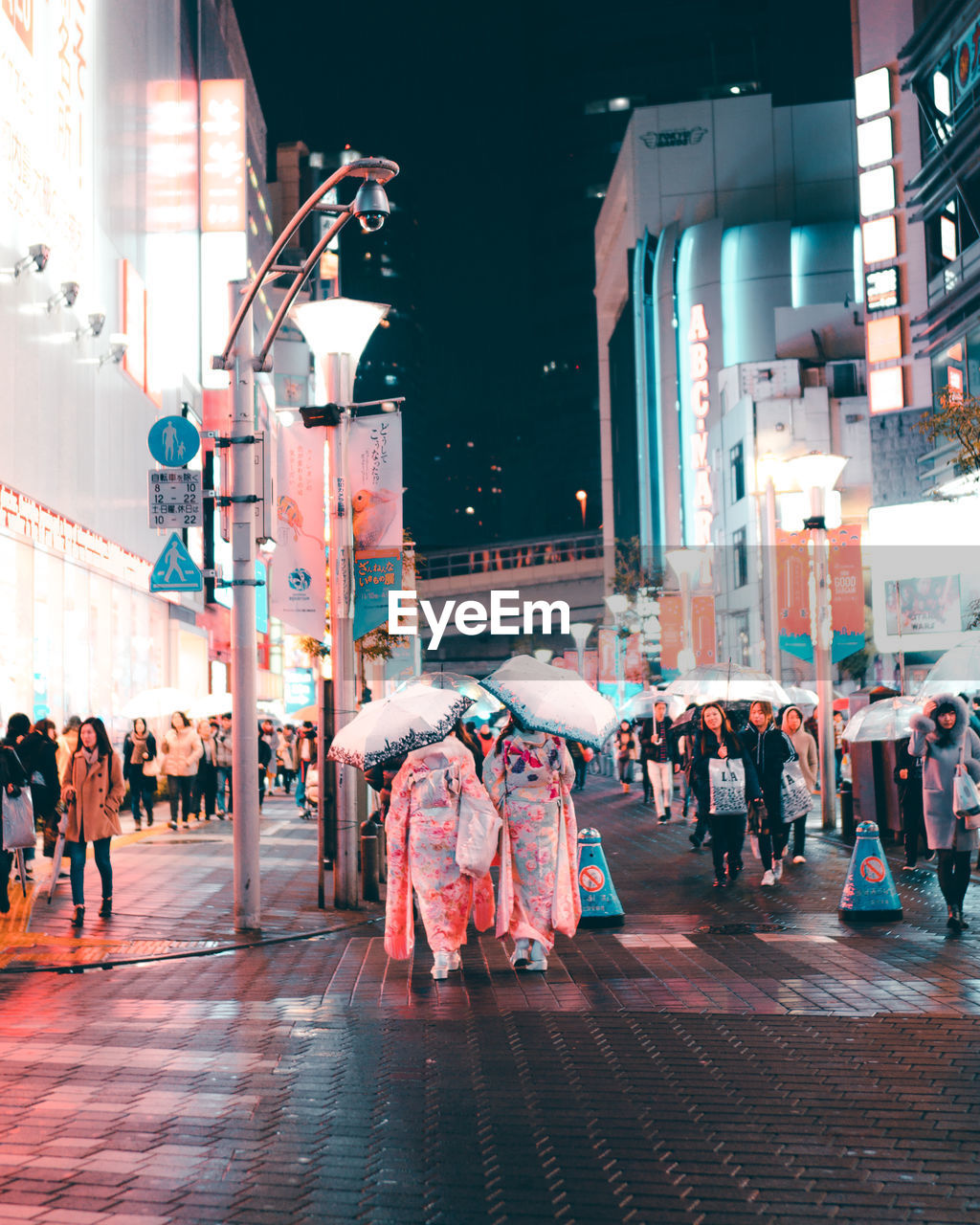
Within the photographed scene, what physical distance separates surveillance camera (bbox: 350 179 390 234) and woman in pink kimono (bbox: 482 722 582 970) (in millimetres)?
4174

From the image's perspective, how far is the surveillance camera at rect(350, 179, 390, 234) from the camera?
412 inches

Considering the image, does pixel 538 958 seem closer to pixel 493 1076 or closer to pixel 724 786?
pixel 493 1076

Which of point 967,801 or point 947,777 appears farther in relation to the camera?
point 947,777

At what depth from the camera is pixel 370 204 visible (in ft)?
34.3

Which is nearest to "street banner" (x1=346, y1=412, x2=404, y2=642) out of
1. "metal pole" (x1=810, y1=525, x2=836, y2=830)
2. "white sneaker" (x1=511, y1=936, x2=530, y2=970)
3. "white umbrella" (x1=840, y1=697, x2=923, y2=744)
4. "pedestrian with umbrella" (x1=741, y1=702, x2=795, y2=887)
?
"white sneaker" (x1=511, y1=936, x2=530, y2=970)

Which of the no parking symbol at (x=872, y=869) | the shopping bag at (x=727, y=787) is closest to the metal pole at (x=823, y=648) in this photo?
the shopping bag at (x=727, y=787)

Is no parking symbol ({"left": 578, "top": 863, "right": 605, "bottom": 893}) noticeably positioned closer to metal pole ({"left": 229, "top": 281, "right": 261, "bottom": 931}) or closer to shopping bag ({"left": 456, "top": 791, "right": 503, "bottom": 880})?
shopping bag ({"left": 456, "top": 791, "right": 503, "bottom": 880})

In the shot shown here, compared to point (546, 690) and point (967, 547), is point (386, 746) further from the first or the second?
point (967, 547)

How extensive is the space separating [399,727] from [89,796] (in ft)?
13.6

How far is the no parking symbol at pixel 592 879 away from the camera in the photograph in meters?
Answer: 11.5

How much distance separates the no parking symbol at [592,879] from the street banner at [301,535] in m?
3.67

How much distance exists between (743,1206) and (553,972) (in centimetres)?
481

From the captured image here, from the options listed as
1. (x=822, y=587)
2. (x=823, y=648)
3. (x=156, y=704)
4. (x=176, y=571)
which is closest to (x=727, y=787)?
(x=176, y=571)

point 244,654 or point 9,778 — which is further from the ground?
point 244,654
